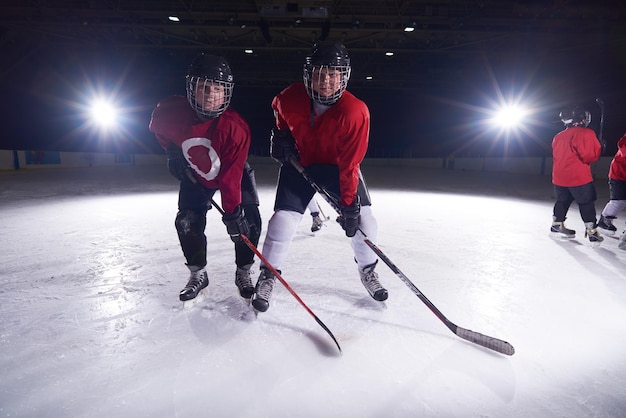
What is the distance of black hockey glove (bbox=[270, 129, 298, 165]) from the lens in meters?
1.71

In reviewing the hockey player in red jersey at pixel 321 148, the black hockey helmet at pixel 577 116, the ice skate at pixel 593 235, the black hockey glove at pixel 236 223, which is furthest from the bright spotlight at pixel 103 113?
the ice skate at pixel 593 235

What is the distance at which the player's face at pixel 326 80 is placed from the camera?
5.08ft

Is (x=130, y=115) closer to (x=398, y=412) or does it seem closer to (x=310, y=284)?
(x=310, y=284)

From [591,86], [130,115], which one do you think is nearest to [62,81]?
[130,115]

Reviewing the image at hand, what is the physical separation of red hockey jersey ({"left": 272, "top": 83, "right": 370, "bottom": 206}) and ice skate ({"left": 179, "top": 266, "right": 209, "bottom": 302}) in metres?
0.82

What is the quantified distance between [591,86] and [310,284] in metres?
11.3

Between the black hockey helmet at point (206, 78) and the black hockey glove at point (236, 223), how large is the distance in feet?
1.48

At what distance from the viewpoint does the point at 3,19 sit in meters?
7.64

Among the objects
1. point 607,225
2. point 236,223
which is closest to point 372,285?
point 236,223

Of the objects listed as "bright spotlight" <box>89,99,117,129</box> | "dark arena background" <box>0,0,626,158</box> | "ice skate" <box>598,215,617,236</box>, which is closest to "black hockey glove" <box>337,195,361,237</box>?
"ice skate" <box>598,215,617,236</box>

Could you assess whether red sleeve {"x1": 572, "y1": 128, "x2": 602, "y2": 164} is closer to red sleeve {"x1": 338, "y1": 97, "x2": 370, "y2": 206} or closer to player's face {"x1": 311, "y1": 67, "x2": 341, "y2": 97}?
red sleeve {"x1": 338, "y1": 97, "x2": 370, "y2": 206}

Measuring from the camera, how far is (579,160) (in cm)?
300

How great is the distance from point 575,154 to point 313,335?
287 cm

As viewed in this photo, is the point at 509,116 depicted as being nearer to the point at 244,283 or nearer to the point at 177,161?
the point at 244,283
